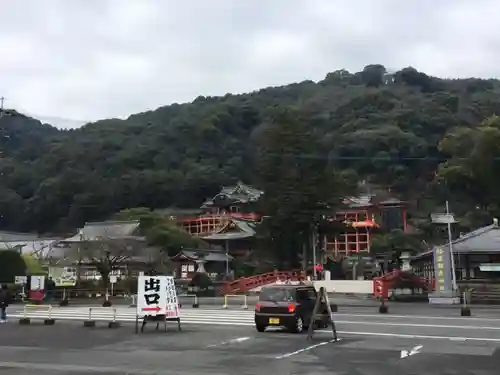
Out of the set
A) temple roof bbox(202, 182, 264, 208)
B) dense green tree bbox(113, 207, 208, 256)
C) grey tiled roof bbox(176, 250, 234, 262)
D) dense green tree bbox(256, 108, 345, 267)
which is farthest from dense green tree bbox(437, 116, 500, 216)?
temple roof bbox(202, 182, 264, 208)

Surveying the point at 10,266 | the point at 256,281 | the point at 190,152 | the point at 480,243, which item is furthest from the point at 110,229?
the point at 480,243

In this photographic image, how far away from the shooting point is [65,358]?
1126 cm

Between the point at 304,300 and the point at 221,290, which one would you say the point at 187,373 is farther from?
the point at 221,290

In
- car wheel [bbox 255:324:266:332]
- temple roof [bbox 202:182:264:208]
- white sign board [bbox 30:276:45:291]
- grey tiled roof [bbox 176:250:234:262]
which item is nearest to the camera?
car wheel [bbox 255:324:266:332]

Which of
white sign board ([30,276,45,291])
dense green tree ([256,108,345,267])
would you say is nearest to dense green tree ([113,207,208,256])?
dense green tree ([256,108,345,267])

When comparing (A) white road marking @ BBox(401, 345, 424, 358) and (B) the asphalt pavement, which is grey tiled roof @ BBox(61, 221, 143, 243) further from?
(A) white road marking @ BBox(401, 345, 424, 358)

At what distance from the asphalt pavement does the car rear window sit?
2.91 feet

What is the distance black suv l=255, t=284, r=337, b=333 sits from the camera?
15.7m

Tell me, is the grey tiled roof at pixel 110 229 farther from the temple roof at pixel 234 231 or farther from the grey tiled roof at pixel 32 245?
the temple roof at pixel 234 231

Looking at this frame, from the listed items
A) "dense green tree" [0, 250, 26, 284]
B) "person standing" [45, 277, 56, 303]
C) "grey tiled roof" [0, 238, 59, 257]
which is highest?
"grey tiled roof" [0, 238, 59, 257]

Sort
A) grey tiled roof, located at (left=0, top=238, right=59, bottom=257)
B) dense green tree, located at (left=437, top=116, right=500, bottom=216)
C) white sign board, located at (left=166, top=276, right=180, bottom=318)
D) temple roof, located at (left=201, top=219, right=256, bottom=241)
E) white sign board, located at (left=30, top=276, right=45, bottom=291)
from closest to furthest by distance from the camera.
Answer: white sign board, located at (left=166, top=276, right=180, bottom=318), white sign board, located at (left=30, top=276, right=45, bottom=291), dense green tree, located at (left=437, top=116, right=500, bottom=216), grey tiled roof, located at (left=0, top=238, right=59, bottom=257), temple roof, located at (left=201, top=219, right=256, bottom=241)

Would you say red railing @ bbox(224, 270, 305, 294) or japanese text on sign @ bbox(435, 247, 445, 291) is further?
red railing @ bbox(224, 270, 305, 294)

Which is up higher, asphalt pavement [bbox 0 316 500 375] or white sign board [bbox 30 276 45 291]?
white sign board [bbox 30 276 45 291]

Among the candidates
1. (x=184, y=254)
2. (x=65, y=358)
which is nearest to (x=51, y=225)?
(x=184, y=254)
